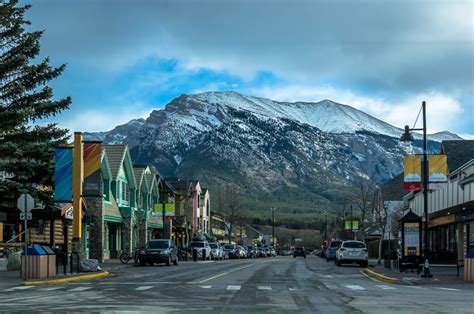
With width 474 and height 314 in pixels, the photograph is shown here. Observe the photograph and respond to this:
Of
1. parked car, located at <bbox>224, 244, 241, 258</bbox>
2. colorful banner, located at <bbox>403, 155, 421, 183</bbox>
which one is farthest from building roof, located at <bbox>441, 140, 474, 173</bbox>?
parked car, located at <bbox>224, 244, 241, 258</bbox>

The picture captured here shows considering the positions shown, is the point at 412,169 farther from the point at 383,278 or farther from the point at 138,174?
the point at 138,174

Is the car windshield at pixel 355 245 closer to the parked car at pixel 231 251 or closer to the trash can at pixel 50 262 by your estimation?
the trash can at pixel 50 262

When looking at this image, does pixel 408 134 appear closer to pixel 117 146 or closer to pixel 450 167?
pixel 450 167

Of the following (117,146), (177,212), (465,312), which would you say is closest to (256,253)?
(177,212)

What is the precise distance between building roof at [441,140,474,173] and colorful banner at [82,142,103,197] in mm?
25110

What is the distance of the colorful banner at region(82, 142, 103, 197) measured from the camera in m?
32.9

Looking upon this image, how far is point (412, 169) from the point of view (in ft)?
108

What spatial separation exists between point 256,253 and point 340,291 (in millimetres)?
79274

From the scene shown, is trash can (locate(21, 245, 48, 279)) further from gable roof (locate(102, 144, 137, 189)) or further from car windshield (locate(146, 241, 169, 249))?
gable roof (locate(102, 144, 137, 189))

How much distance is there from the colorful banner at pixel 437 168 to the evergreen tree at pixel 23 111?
19787mm

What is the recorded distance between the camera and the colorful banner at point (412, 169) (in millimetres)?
32500

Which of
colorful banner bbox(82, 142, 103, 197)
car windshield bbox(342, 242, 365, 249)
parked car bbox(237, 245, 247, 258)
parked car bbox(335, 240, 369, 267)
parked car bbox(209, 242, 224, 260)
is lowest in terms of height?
parked car bbox(237, 245, 247, 258)

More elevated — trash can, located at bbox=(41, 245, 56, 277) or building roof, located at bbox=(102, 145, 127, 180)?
building roof, located at bbox=(102, 145, 127, 180)

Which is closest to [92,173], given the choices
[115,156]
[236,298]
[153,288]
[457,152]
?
[153,288]
